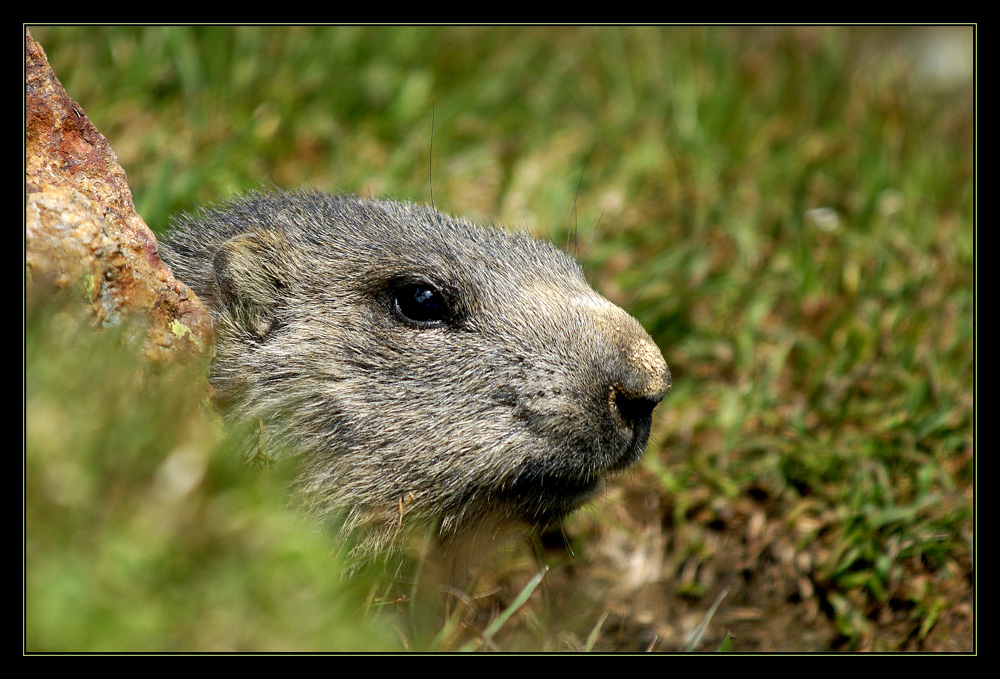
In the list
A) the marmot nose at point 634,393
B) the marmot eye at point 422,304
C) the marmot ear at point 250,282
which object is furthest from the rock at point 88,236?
the marmot nose at point 634,393

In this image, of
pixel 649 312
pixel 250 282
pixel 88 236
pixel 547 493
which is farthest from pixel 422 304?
pixel 649 312

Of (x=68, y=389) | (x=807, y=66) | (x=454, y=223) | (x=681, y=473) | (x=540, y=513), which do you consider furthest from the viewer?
(x=807, y=66)

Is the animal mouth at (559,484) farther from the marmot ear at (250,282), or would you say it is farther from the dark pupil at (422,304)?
the marmot ear at (250,282)

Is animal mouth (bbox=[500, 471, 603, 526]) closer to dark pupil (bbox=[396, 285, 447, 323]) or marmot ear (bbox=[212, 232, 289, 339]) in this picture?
dark pupil (bbox=[396, 285, 447, 323])

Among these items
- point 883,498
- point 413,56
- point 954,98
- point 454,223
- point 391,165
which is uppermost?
point 413,56

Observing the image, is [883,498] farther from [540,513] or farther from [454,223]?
[454,223]

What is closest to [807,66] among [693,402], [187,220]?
[693,402]

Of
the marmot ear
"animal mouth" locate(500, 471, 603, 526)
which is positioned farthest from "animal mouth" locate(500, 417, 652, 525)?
the marmot ear
